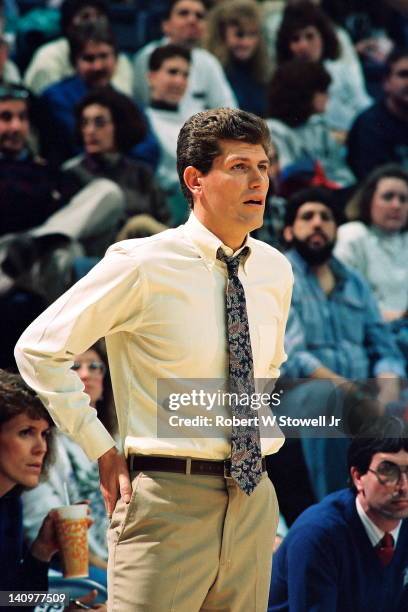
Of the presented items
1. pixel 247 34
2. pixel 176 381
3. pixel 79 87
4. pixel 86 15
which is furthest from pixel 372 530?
pixel 247 34

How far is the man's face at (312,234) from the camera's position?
5352 mm

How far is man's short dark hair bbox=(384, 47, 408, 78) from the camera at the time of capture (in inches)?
265


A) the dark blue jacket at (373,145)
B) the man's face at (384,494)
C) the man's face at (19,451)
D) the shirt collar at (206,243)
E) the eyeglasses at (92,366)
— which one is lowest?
the man's face at (384,494)

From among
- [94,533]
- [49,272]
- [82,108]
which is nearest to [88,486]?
[94,533]

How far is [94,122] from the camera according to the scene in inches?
223

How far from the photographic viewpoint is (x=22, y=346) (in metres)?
2.53

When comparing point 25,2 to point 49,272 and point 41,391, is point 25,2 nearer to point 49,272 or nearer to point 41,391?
point 49,272

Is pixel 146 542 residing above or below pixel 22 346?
below

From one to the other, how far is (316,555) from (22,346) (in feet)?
3.79

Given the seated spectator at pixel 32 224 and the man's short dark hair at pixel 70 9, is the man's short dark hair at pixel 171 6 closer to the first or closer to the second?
the man's short dark hair at pixel 70 9

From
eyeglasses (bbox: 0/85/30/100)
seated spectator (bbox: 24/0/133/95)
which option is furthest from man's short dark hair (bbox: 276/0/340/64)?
eyeglasses (bbox: 0/85/30/100)

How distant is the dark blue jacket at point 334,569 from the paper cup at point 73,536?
52cm

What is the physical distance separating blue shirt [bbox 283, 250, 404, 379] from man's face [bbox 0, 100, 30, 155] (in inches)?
50.6

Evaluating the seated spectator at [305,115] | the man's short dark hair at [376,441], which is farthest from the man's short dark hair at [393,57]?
the man's short dark hair at [376,441]
